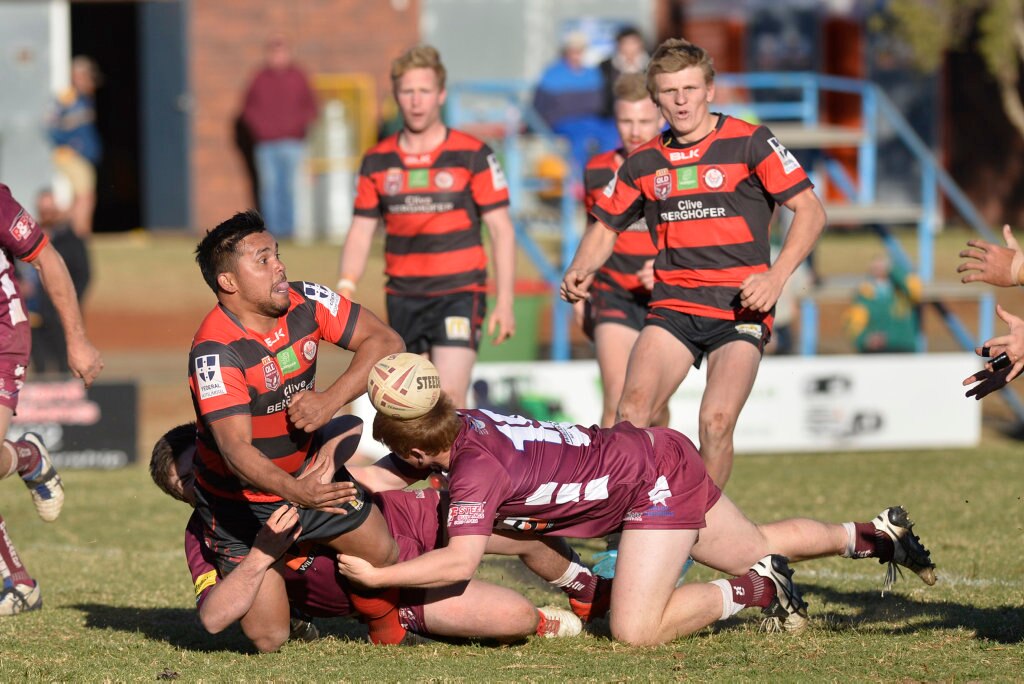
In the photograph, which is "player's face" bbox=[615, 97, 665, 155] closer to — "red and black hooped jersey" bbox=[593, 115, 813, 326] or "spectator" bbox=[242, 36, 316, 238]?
"red and black hooped jersey" bbox=[593, 115, 813, 326]

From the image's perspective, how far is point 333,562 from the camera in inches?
223

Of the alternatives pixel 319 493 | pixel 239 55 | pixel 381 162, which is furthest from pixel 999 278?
pixel 239 55

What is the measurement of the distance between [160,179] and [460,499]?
15.7 meters

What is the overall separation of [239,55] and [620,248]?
1305cm

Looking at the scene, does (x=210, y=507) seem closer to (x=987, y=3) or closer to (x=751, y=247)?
(x=751, y=247)

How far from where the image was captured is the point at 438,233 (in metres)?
8.10

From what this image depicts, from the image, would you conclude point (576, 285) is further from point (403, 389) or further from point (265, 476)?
point (265, 476)

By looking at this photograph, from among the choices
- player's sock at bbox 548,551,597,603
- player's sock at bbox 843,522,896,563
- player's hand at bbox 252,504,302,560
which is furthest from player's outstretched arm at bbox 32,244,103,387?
player's sock at bbox 843,522,896,563

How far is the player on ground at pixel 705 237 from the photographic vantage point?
6.52 meters

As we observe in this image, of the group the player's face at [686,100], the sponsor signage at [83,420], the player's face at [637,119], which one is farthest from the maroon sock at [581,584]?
the sponsor signage at [83,420]

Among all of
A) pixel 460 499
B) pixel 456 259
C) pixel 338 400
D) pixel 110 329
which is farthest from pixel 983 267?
pixel 110 329

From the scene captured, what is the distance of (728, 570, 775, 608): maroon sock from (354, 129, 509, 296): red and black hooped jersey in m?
2.95

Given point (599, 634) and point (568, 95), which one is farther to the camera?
point (568, 95)

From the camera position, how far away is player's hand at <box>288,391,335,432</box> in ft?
17.7
